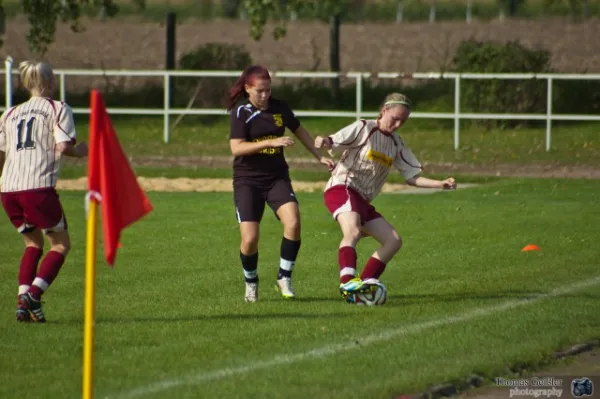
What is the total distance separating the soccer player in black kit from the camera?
32.3 feet

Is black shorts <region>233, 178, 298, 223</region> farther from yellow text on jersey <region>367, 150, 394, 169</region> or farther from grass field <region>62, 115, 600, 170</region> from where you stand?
grass field <region>62, 115, 600, 170</region>

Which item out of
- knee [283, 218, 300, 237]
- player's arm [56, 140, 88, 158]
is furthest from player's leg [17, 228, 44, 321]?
knee [283, 218, 300, 237]

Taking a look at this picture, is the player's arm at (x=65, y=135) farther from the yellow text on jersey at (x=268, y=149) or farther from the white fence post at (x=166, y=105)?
the white fence post at (x=166, y=105)

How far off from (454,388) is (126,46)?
4104 centimetres

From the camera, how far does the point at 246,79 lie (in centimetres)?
985

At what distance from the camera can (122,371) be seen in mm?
7590

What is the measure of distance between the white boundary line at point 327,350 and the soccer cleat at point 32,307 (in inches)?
85.2

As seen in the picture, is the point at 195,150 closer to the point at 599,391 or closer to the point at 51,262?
the point at 51,262

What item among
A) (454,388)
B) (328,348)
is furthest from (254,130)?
(454,388)

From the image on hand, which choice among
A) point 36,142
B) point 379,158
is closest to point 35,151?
point 36,142

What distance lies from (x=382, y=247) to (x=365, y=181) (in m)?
0.56

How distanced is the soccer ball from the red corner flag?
3.12 metres

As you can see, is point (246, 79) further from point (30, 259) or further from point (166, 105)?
point (166, 105)

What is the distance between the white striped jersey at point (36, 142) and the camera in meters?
9.04
